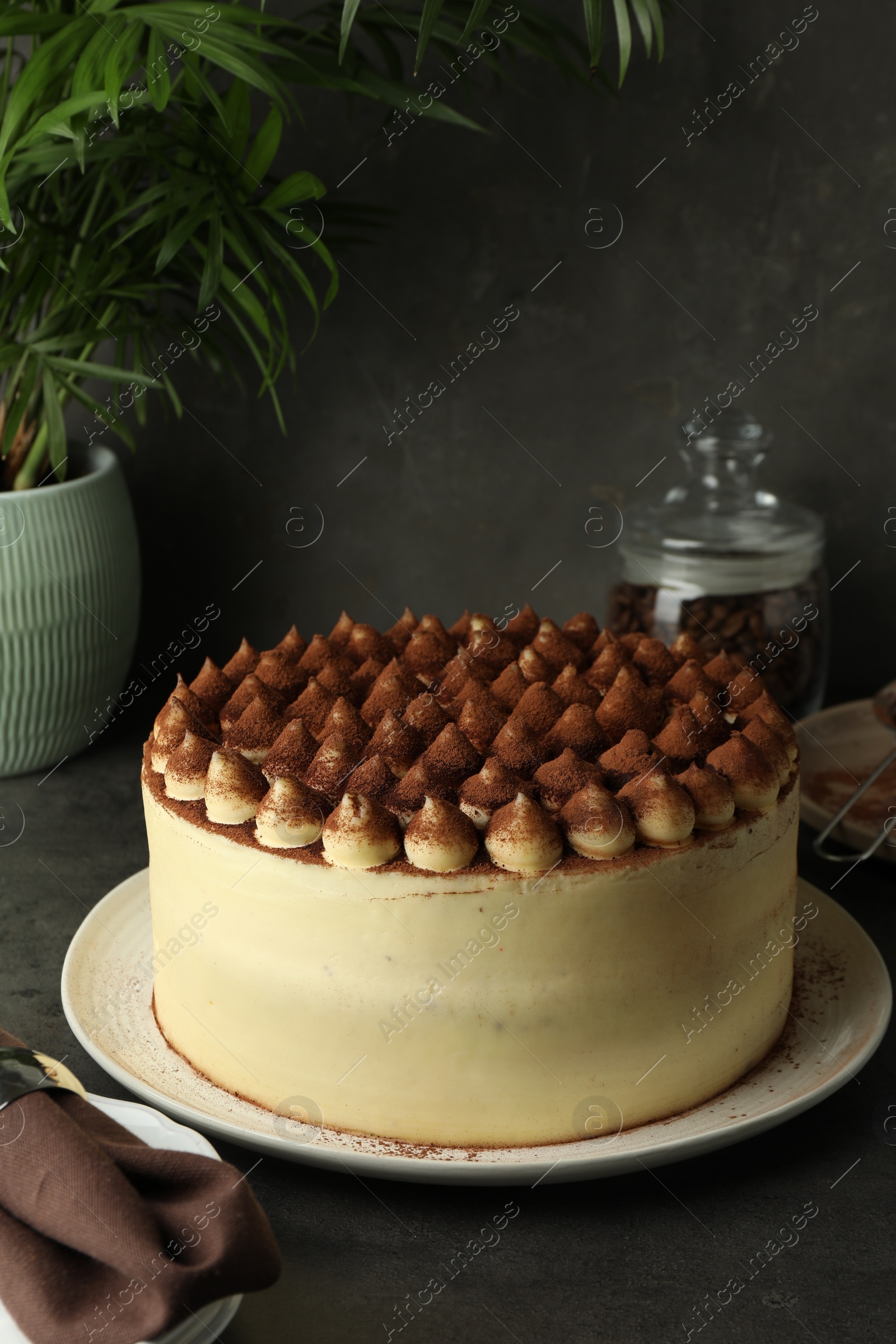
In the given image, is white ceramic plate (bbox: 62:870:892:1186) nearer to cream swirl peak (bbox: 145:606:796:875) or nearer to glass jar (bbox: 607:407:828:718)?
cream swirl peak (bbox: 145:606:796:875)

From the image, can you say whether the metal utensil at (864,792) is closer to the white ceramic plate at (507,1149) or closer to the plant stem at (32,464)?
the white ceramic plate at (507,1149)

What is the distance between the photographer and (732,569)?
1.93 m

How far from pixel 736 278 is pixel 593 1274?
170 centimetres

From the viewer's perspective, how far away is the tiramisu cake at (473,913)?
103cm

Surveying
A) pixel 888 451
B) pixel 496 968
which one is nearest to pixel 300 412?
pixel 888 451

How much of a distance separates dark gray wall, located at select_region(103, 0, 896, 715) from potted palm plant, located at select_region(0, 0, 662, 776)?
138 mm

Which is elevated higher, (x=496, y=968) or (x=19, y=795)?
(x=496, y=968)

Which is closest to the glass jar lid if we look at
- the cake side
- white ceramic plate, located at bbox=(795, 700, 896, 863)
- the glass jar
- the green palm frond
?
the glass jar

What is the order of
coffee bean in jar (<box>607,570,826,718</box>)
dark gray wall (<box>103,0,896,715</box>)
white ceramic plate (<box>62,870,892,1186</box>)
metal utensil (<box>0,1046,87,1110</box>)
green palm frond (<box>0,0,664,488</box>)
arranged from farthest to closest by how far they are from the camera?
1. dark gray wall (<box>103,0,896,715</box>)
2. coffee bean in jar (<box>607,570,826,718</box>)
3. green palm frond (<box>0,0,664,488</box>)
4. white ceramic plate (<box>62,870,892,1186</box>)
5. metal utensil (<box>0,1046,87,1110</box>)

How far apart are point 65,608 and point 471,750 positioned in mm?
903

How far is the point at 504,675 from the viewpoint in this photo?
1346mm

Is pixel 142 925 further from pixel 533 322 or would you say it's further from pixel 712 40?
pixel 712 40

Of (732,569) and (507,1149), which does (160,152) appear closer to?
(732,569)

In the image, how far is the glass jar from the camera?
193 cm
